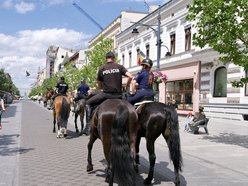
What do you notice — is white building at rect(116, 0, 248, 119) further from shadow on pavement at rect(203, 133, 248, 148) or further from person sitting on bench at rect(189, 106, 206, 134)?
shadow on pavement at rect(203, 133, 248, 148)

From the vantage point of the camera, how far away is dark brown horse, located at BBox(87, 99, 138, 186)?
5.75m

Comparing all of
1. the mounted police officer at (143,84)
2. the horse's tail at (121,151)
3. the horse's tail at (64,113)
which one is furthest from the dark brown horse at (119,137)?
the horse's tail at (64,113)

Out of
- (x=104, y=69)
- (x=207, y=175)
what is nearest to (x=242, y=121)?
(x=207, y=175)

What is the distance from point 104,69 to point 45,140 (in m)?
6.39

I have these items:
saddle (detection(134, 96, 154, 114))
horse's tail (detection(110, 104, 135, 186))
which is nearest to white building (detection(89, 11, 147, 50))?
saddle (detection(134, 96, 154, 114))

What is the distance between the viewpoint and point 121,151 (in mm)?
5867

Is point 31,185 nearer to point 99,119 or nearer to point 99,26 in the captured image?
point 99,119

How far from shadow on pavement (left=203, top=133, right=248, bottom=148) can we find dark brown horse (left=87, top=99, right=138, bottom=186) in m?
7.18

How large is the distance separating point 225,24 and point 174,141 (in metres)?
6.11

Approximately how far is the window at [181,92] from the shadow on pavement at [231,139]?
42.5 feet

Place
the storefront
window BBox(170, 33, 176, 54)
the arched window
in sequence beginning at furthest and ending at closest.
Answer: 1. window BBox(170, 33, 176, 54)
2. the storefront
3. the arched window

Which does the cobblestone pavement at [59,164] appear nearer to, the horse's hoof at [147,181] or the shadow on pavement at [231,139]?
the horse's hoof at [147,181]

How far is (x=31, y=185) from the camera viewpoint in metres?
6.58

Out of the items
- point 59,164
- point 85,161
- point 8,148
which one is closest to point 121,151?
point 59,164
